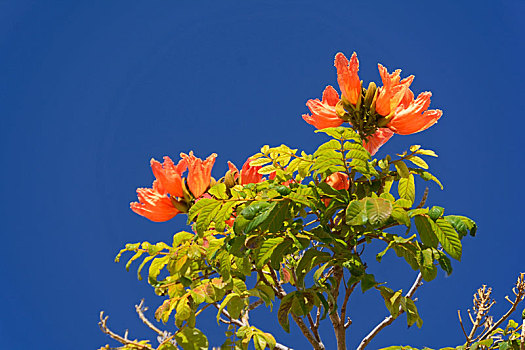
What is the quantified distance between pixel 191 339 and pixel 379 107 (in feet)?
3.68

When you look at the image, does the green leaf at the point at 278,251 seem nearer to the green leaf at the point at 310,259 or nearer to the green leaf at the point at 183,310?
the green leaf at the point at 310,259

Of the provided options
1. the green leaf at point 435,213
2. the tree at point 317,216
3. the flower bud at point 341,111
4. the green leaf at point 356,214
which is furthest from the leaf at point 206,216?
the green leaf at point 435,213

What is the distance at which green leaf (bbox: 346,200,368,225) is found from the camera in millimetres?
1266

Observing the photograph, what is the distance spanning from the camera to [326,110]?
70.1 inches

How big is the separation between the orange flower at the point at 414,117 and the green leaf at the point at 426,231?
43cm

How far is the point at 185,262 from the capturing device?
188 cm

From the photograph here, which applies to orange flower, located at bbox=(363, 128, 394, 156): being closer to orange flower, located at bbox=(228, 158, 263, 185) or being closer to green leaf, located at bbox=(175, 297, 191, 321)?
orange flower, located at bbox=(228, 158, 263, 185)

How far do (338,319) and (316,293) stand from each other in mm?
215

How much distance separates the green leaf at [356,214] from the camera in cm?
127

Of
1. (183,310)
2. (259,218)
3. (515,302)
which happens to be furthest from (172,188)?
(515,302)

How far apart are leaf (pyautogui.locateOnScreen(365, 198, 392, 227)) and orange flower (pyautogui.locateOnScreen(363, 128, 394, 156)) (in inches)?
17.4

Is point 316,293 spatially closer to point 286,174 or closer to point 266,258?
point 266,258

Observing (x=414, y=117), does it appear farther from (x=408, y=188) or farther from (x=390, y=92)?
(x=408, y=188)

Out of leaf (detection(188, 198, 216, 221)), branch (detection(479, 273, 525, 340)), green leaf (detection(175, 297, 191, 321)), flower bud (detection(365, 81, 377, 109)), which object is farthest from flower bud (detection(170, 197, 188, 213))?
branch (detection(479, 273, 525, 340))
